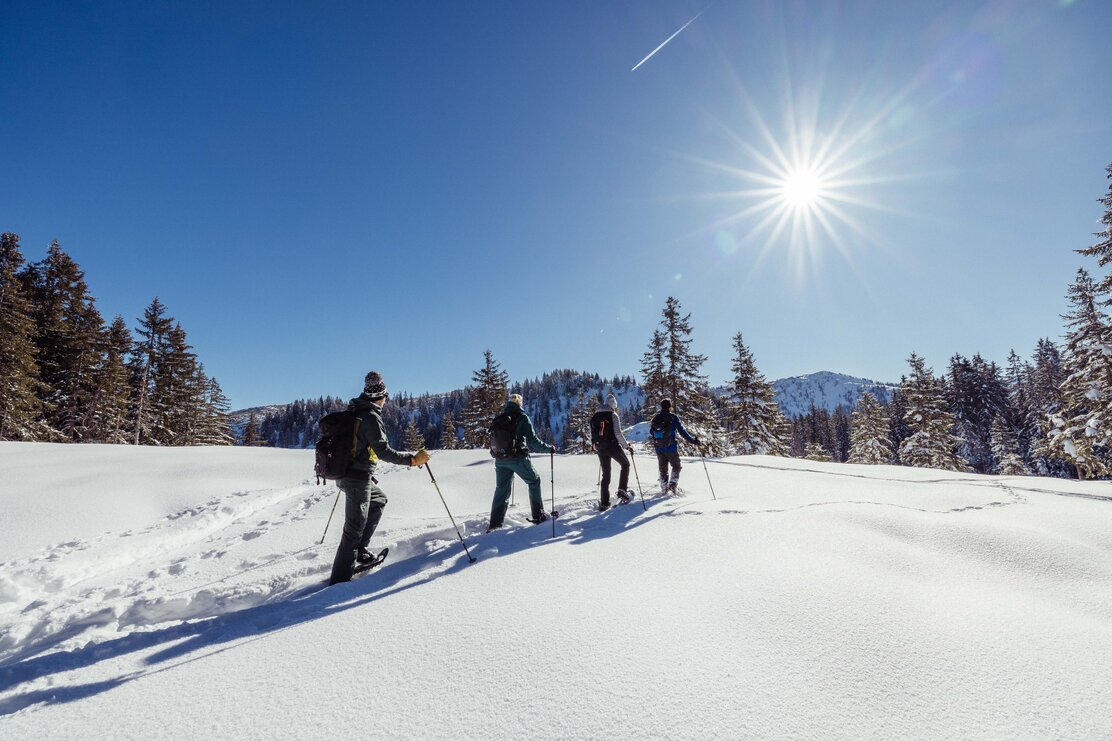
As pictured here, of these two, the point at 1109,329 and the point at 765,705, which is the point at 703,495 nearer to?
the point at 765,705

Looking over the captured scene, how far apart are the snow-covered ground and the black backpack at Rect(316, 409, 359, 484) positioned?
1.24 metres

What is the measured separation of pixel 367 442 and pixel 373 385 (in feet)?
2.28

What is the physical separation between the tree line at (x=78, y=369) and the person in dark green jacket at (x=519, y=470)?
2643cm

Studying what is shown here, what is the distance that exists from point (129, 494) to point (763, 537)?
1183cm

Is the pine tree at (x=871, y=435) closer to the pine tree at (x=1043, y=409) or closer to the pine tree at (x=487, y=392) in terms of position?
the pine tree at (x=1043, y=409)

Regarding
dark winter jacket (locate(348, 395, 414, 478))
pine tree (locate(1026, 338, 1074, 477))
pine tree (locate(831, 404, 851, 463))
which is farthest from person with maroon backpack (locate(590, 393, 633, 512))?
pine tree (locate(831, 404, 851, 463))

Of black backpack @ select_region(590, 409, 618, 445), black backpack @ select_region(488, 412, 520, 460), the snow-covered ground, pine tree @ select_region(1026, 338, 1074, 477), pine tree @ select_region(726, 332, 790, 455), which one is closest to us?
the snow-covered ground

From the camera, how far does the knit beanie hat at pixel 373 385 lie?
5.12 metres

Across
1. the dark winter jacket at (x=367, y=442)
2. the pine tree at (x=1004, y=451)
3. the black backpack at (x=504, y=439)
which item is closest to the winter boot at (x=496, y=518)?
the black backpack at (x=504, y=439)

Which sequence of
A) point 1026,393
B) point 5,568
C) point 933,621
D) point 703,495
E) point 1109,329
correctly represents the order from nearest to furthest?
point 933,621, point 5,568, point 703,495, point 1109,329, point 1026,393

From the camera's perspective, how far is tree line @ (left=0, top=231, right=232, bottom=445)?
2045 centimetres

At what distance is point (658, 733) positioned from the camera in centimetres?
203

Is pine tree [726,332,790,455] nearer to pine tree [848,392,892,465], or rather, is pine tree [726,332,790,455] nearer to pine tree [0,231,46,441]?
pine tree [848,392,892,465]

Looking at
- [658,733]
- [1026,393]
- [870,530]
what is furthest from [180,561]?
[1026,393]
